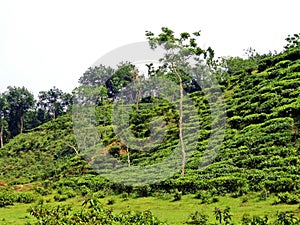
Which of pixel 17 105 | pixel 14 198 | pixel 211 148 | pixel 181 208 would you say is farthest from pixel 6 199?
pixel 17 105

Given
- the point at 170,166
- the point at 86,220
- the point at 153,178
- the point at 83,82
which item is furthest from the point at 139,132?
the point at 83,82

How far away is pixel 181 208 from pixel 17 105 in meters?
47.3

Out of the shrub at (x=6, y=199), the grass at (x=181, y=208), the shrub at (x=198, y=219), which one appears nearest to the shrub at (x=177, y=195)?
the grass at (x=181, y=208)

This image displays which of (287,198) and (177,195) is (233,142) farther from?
(287,198)

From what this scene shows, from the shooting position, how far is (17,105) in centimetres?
5953

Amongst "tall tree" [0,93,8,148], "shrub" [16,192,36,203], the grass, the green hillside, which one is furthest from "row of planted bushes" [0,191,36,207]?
"tall tree" [0,93,8,148]

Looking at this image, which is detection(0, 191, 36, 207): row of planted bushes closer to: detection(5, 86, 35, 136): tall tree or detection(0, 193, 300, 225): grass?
detection(0, 193, 300, 225): grass

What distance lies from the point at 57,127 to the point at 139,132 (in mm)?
16375

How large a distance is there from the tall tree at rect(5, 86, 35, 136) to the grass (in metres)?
39.8

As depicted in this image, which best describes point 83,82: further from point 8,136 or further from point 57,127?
point 57,127

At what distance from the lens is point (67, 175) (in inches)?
1268

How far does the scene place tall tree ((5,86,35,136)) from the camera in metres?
59.1

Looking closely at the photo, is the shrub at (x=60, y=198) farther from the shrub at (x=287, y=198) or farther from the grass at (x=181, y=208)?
the shrub at (x=287, y=198)

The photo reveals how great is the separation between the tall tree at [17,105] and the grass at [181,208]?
39751 mm
